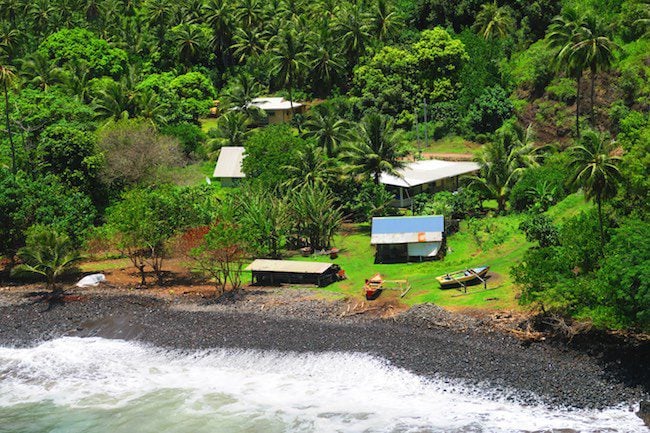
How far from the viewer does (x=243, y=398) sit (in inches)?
1607

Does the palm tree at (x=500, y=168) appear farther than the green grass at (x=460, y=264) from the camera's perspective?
Yes

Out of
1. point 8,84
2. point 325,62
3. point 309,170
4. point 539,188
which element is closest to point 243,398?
point 309,170

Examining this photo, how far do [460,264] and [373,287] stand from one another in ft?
22.6

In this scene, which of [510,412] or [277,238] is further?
[277,238]

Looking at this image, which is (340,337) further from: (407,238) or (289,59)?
(289,59)

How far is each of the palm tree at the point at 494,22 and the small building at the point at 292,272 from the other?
47.3 m

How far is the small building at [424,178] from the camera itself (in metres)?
66.6

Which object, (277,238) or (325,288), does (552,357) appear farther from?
(277,238)

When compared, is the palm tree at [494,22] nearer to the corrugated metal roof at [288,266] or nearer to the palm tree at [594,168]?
the corrugated metal roof at [288,266]

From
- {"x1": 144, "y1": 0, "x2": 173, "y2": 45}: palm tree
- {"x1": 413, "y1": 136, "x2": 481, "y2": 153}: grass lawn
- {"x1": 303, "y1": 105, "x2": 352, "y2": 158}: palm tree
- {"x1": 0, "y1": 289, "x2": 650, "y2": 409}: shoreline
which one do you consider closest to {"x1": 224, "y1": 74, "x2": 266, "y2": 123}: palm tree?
{"x1": 413, "y1": 136, "x2": 481, "y2": 153}: grass lawn

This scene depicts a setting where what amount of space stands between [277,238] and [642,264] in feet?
94.1

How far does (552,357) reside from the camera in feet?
135

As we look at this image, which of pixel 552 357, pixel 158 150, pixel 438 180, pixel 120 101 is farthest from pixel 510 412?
pixel 120 101

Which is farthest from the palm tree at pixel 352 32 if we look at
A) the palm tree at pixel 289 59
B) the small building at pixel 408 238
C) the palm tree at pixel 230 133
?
the small building at pixel 408 238
